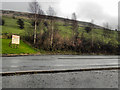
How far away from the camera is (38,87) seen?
12.5 feet

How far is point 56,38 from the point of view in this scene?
28969mm

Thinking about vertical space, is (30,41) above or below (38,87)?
above

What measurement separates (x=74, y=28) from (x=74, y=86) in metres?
31.7

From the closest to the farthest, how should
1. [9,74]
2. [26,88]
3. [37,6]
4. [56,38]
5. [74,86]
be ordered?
[26,88] → [74,86] → [9,74] → [37,6] → [56,38]

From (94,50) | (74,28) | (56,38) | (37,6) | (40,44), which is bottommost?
(94,50)

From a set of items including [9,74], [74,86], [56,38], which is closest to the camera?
[74,86]

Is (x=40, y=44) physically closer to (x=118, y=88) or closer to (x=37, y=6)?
(x=37, y=6)

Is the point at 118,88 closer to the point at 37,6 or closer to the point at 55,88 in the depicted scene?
the point at 55,88

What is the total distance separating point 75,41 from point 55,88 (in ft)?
92.1

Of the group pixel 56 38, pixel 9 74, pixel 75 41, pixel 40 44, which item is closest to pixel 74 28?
pixel 75 41

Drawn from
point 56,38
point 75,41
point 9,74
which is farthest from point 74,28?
point 9,74

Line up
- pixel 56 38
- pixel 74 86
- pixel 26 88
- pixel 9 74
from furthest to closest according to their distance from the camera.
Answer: pixel 56 38 → pixel 9 74 → pixel 74 86 → pixel 26 88

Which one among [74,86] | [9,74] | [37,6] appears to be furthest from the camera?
[37,6]

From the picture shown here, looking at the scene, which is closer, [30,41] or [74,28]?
[30,41]
